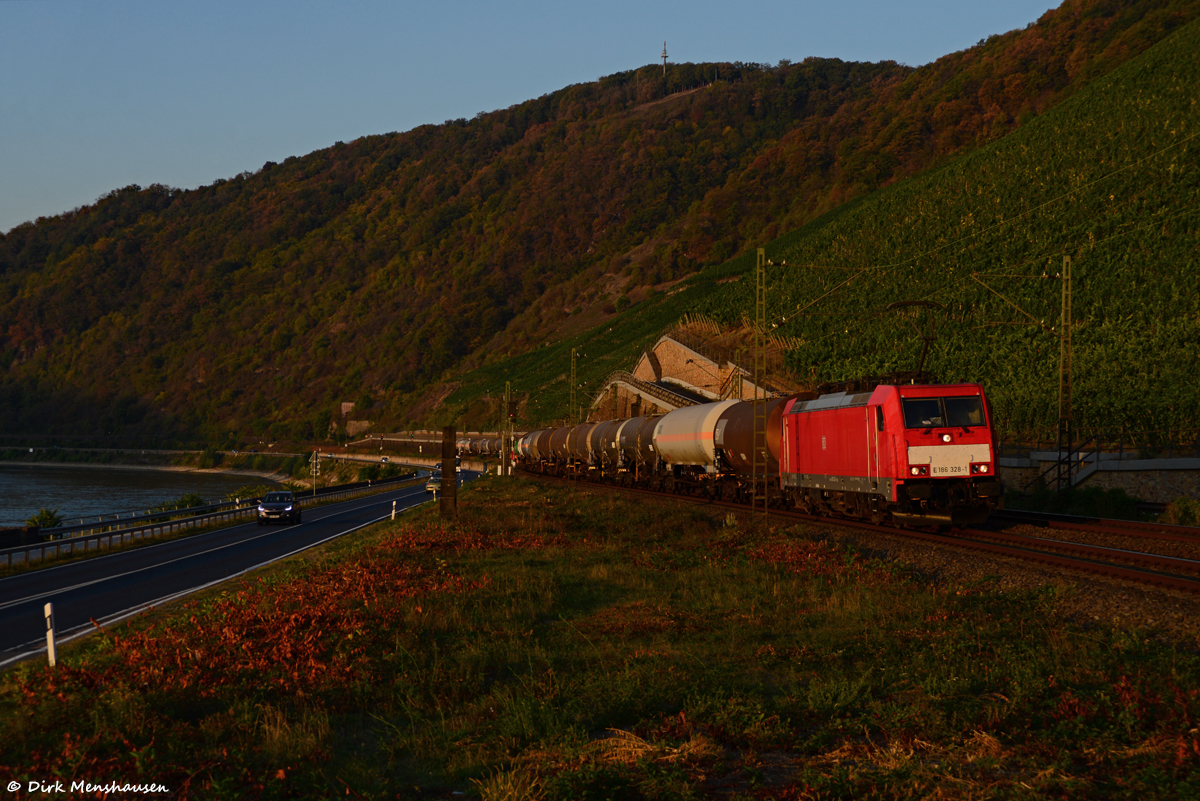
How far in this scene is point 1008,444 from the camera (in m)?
41.2

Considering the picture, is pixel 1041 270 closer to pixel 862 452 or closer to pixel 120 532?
pixel 862 452

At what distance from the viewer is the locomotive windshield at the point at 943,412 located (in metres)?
21.4

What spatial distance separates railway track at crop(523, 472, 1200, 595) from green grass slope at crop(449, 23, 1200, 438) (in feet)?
27.5

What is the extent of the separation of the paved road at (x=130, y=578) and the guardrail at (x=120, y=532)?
65.8 inches

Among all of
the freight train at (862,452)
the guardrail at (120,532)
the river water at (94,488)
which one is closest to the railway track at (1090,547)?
the freight train at (862,452)

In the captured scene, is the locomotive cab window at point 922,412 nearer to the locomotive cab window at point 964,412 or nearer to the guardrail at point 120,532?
the locomotive cab window at point 964,412

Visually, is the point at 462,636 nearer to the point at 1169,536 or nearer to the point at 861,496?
the point at 861,496

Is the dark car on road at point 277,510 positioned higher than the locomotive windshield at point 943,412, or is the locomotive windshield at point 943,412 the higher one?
the locomotive windshield at point 943,412

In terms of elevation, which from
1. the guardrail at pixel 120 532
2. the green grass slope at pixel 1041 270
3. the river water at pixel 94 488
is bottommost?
the river water at pixel 94 488

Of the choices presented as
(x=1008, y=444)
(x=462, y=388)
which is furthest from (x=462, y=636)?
(x=462, y=388)

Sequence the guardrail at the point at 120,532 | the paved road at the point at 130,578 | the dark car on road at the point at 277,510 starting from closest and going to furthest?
→ the paved road at the point at 130,578, the guardrail at the point at 120,532, the dark car on road at the point at 277,510

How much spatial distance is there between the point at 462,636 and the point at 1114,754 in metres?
8.10

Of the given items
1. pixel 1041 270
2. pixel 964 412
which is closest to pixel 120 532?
pixel 964 412

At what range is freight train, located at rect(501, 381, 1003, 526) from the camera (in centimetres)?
2130
